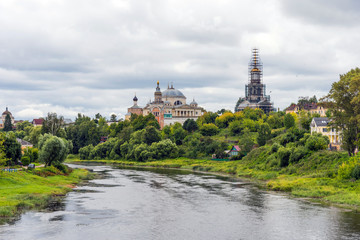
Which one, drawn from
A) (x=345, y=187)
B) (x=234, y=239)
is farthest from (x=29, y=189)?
(x=345, y=187)

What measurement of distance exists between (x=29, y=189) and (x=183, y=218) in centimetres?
2107

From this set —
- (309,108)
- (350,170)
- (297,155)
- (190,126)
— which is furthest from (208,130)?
(350,170)

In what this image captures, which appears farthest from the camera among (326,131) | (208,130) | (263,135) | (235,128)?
(208,130)

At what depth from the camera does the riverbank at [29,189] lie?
45.2m

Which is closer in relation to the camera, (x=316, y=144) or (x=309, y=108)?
(x=316, y=144)

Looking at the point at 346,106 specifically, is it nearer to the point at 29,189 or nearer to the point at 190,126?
the point at 29,189

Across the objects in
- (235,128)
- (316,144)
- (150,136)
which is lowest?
(316,144)

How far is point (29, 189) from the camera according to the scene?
54.3m

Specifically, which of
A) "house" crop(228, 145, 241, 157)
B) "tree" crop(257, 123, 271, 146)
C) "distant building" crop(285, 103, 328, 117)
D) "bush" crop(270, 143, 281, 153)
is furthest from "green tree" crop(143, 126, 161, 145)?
"bush" crop(270, 143, 281, 153)

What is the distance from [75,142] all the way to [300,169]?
349 feet

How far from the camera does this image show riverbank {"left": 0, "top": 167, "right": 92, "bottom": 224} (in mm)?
45156

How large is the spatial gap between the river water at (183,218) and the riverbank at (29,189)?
5.63 feet

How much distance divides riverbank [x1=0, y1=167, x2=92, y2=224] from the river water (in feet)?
5.63

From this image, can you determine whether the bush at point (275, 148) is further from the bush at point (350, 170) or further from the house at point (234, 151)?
the bush at point (350, 170)
